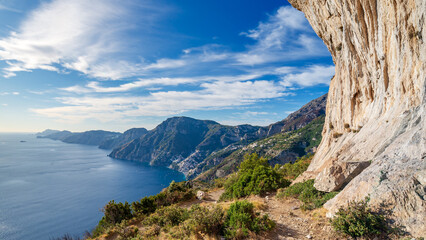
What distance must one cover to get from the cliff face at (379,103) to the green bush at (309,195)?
1.71 ft

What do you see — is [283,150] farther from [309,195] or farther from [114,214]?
[114,214]

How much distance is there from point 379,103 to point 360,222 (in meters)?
11.2

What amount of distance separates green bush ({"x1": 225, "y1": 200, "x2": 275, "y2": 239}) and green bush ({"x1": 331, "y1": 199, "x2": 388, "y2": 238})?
2.69 meters

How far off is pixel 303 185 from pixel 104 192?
11588cm

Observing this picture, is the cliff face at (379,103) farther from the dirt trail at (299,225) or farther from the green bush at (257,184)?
the green bush at (257,184)

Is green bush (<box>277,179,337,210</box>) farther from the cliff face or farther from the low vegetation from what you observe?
the low vegetation

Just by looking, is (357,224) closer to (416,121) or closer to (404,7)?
(416,121)

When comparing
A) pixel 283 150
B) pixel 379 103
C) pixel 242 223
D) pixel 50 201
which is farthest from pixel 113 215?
pixel 283 150

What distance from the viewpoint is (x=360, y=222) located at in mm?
6762

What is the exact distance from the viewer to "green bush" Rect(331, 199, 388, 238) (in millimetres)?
6605

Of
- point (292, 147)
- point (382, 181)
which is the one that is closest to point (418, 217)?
point (382, 181)

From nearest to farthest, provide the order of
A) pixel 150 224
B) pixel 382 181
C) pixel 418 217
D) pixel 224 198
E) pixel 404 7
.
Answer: pixel 418 217 → pixel 382 181 → pixel 404 7 → pixel 150 224 → pixel 224 198

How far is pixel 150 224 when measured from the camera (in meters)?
12.9

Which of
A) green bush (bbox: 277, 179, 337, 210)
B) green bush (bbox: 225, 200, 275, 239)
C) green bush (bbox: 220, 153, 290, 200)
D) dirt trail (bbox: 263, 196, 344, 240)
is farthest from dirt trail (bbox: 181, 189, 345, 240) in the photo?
green bush (bbox: 220, 153, 290, 200)
